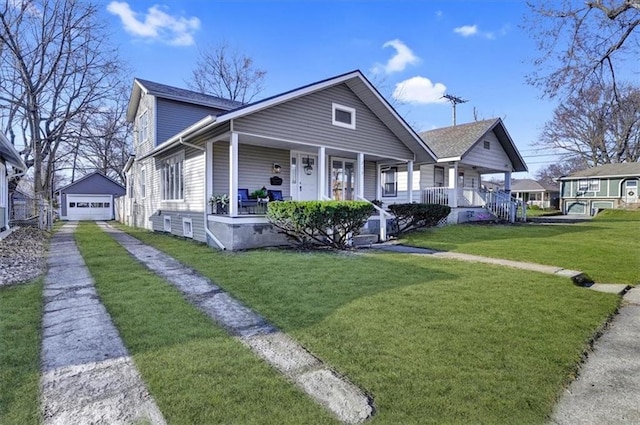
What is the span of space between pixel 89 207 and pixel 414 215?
28312 millimetres

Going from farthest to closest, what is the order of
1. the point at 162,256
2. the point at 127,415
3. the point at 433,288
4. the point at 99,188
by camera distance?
1. the point at 99,188
2. the point at 162,256
3. the point at 433,288
4. the point at 127,415

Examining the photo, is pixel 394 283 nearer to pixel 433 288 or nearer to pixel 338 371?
pixel 433 288

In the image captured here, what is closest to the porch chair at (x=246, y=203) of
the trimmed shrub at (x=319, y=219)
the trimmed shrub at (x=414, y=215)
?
the trimmed shrub at (x=319, y=219)

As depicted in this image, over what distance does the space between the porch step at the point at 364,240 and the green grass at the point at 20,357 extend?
23.7 feet

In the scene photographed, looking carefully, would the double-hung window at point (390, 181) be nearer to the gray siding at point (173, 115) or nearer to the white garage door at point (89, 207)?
the gray siding at point (173, 115)

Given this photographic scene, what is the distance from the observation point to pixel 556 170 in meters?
56.4

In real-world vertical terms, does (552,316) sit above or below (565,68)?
below

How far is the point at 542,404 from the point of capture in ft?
7.89

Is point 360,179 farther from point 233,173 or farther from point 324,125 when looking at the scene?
point 233,173

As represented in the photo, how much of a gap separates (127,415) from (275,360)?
1.14 m

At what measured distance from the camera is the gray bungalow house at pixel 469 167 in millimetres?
17344

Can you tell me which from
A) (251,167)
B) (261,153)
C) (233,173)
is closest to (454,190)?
(261,153)

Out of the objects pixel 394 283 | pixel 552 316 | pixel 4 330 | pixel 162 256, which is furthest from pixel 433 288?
pixel 162 256

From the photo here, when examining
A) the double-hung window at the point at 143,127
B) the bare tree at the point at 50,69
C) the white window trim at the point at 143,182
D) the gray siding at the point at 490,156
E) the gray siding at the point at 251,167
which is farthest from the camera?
the bare tree at the point at 50,69
